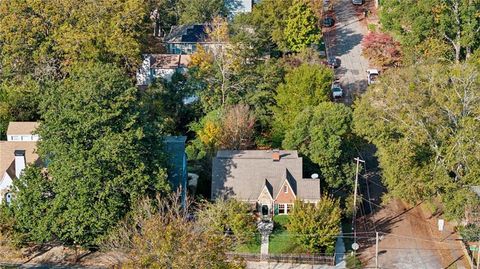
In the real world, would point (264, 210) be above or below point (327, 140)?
below

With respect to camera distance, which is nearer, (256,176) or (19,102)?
(256,176)

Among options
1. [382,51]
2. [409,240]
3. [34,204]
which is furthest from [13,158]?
[382,51]

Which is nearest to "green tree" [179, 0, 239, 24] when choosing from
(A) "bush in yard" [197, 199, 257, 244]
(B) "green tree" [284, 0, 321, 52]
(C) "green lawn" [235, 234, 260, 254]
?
(B) "green tree" [284, 0, 321, 52]

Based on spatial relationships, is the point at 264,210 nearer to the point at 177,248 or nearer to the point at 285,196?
the point at 285,196

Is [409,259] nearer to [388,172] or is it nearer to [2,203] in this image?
[388,172]

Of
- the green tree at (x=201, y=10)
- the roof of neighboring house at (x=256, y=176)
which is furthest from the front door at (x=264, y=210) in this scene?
the green tree at (x=201, y=10)

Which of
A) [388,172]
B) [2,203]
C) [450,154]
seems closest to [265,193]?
[388,172]
